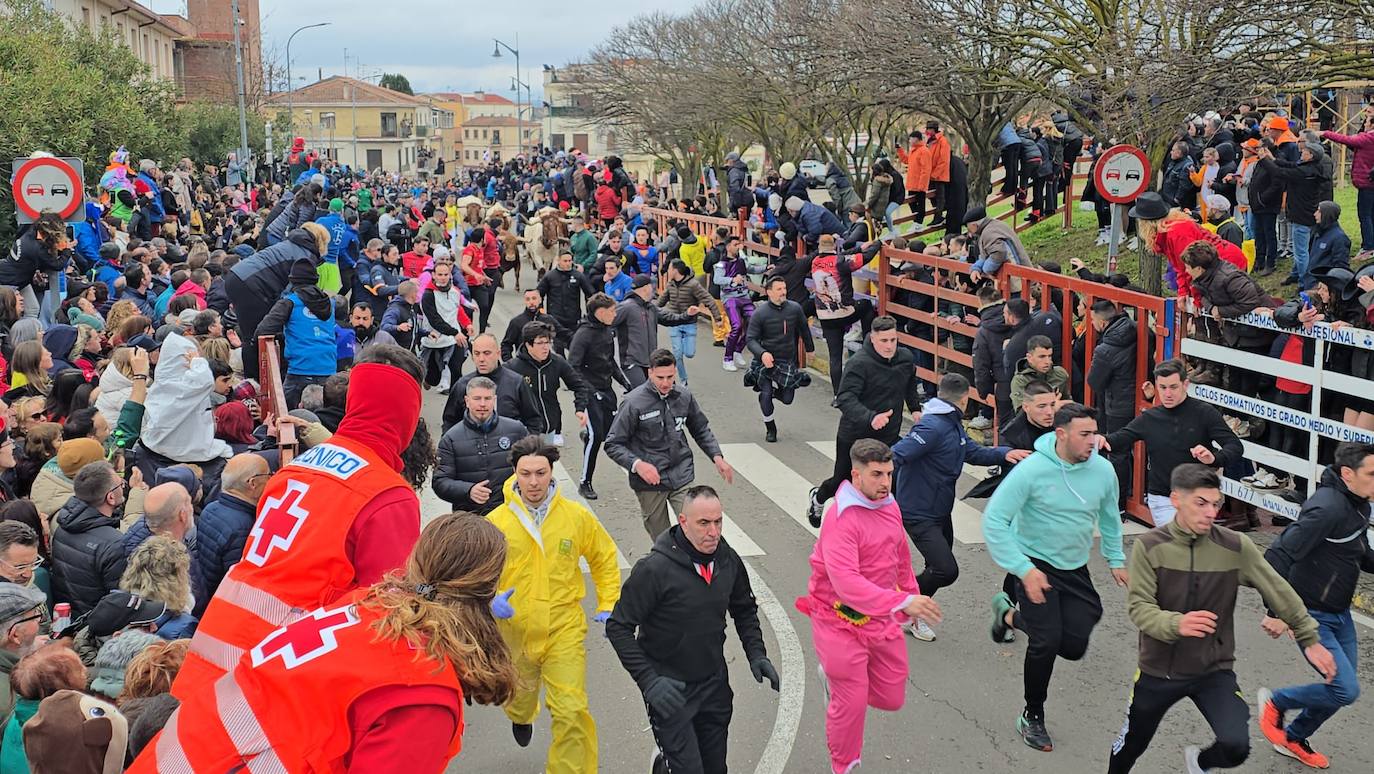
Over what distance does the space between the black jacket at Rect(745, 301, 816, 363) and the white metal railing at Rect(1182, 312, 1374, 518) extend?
4.49m

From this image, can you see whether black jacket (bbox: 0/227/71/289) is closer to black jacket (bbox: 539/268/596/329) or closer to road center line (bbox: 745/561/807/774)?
black jacket (bbox: 539/268/596/329)

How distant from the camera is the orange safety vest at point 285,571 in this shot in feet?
13.8

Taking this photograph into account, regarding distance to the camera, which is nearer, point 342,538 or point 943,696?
point 342,538

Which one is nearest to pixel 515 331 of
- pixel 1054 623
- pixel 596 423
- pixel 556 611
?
pixel 596 423

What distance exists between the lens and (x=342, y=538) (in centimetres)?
430

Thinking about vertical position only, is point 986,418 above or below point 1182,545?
below

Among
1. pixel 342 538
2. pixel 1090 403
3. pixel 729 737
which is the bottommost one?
pixel 729 737

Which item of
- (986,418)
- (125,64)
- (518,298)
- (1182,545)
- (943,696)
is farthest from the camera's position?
(125,64)

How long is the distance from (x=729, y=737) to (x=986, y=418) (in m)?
7.87

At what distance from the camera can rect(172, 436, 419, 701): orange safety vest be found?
4219mm

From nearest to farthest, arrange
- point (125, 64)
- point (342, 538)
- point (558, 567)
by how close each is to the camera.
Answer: point (342, 538)
point (558, 567)
point (125, 64)

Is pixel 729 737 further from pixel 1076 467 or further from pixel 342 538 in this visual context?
pixel 342 538

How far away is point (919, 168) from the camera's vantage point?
2036cm

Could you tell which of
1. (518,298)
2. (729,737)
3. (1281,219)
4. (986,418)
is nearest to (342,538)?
(729,737)
